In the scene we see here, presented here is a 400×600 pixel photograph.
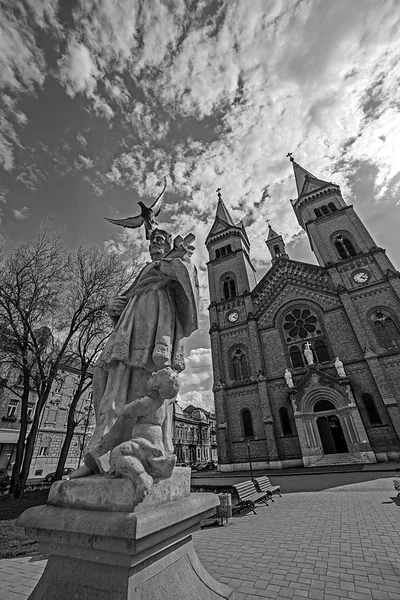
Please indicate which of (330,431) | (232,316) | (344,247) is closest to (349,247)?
(344,247)

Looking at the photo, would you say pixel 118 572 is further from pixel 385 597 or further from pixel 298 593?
pixel 385 597

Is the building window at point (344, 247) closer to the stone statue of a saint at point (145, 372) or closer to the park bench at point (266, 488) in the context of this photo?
the park bench at point (266, 488)

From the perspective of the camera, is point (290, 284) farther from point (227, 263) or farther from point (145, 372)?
point (145, 372)

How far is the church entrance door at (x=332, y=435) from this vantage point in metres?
19.9

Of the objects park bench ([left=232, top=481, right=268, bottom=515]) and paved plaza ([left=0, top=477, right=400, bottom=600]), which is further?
park bench ([left=232, top=481, right=268, bottom=515])

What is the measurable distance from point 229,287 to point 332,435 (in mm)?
17194

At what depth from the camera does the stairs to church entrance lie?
1808cm

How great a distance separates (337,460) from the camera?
18609 mm

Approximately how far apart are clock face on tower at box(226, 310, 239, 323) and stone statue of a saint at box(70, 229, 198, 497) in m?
24.3

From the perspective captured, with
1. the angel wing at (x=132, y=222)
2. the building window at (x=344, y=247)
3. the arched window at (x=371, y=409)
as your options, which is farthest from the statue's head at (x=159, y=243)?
the building window at (x=344, y=247)

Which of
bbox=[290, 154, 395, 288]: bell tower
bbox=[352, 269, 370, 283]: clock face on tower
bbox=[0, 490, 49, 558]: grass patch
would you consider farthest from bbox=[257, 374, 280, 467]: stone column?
bbox=[0, 490, 49, 558]: grass patch

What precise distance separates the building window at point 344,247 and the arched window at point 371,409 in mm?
12828

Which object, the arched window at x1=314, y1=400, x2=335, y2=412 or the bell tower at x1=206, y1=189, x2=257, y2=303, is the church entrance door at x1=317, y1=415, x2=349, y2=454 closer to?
the arched window at x1=314, y1=400, x2=335, y2=412

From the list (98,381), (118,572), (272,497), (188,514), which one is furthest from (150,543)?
(272,497)
